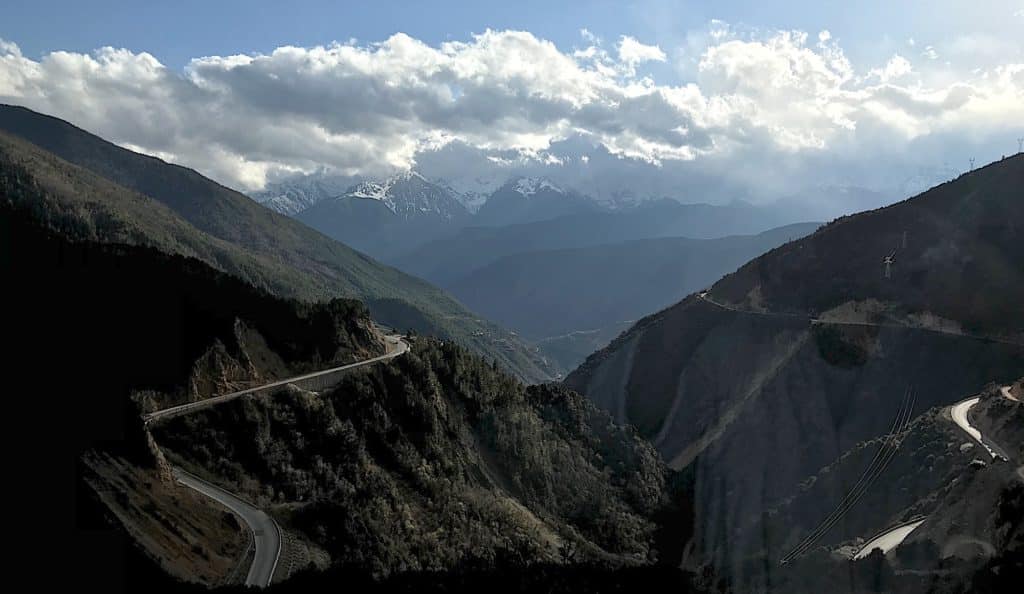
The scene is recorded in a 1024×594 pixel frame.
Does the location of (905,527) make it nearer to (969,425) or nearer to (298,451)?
(969,425)

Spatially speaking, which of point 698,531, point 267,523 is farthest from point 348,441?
point 698,531

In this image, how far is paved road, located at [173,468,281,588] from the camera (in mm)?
37969

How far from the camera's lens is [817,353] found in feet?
279

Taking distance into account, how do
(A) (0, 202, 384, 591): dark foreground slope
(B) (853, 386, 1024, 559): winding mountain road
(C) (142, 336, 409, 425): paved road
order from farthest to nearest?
(C) (142, 336, 409, 425): paved road < (B) (853, 386, 1024, 559): winding mountain road < (A) (0, 202, 384, 591): dark foreground slope

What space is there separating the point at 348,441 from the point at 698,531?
1258 inches

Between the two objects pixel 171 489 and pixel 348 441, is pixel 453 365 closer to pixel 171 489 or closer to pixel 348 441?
pixel 348 441

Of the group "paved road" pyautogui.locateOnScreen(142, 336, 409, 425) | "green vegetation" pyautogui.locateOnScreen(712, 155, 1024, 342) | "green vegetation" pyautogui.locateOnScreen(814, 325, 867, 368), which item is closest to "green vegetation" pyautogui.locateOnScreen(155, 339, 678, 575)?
"paved road" pyautogui.locateOnScreen(142, 336, 409, 425)

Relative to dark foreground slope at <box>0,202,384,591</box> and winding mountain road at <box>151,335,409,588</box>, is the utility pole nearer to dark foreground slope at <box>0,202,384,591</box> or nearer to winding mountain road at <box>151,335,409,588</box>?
dark foreground slope at <box>0,202,384,591</box>

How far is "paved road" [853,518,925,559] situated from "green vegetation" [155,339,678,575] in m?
21.8

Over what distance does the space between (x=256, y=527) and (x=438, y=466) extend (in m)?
20.9

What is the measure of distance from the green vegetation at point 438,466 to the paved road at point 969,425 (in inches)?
999

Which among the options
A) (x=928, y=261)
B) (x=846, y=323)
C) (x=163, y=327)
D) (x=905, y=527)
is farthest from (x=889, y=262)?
(x=163, y=327)

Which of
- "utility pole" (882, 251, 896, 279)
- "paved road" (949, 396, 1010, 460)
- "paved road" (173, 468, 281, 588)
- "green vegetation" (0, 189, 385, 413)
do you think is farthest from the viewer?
→ "utility pole" (882, 251, 896, 279)

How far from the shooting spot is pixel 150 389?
48750 millimetres
